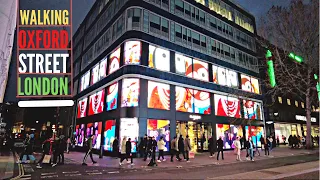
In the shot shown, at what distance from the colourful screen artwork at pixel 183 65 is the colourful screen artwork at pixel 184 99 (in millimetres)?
1938

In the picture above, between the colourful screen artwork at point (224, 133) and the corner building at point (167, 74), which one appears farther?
the colourful screen artwork at point (224, 133)

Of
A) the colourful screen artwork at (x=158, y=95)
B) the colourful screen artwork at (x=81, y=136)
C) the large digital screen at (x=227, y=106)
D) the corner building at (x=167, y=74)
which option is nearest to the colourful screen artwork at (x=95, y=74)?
the corner building at (x=167, y=74)

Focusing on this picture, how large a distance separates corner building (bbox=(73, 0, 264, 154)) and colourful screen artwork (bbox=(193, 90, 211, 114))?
12 cm

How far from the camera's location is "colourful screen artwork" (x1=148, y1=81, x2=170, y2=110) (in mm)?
22156

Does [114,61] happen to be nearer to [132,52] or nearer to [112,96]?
[132,52]

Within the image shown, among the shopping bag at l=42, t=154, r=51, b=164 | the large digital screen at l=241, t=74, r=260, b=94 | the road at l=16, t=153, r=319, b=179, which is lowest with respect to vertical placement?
the road at l=16, t=153, r=319, b=179

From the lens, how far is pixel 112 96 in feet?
77.9

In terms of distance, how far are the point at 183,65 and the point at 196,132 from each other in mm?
7851

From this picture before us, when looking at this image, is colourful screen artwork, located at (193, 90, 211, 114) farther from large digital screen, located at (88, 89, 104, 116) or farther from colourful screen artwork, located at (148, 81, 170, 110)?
large digital screen, located at (88, 89, 104, 116)

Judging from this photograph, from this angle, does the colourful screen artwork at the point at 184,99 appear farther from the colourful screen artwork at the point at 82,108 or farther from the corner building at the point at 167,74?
the colourful screen artwork at the point at 82,108

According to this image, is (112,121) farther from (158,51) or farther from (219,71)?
(219,71)

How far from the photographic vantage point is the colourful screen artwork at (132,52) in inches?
869

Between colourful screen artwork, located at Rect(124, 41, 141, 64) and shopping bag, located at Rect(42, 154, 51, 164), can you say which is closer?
shopping bag, located at Rect(42, 154, 51, 164)

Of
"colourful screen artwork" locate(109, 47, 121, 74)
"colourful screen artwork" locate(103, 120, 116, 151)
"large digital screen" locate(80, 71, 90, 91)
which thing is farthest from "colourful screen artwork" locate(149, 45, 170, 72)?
"large digital screen" locate(80, 71, 90, 91)
